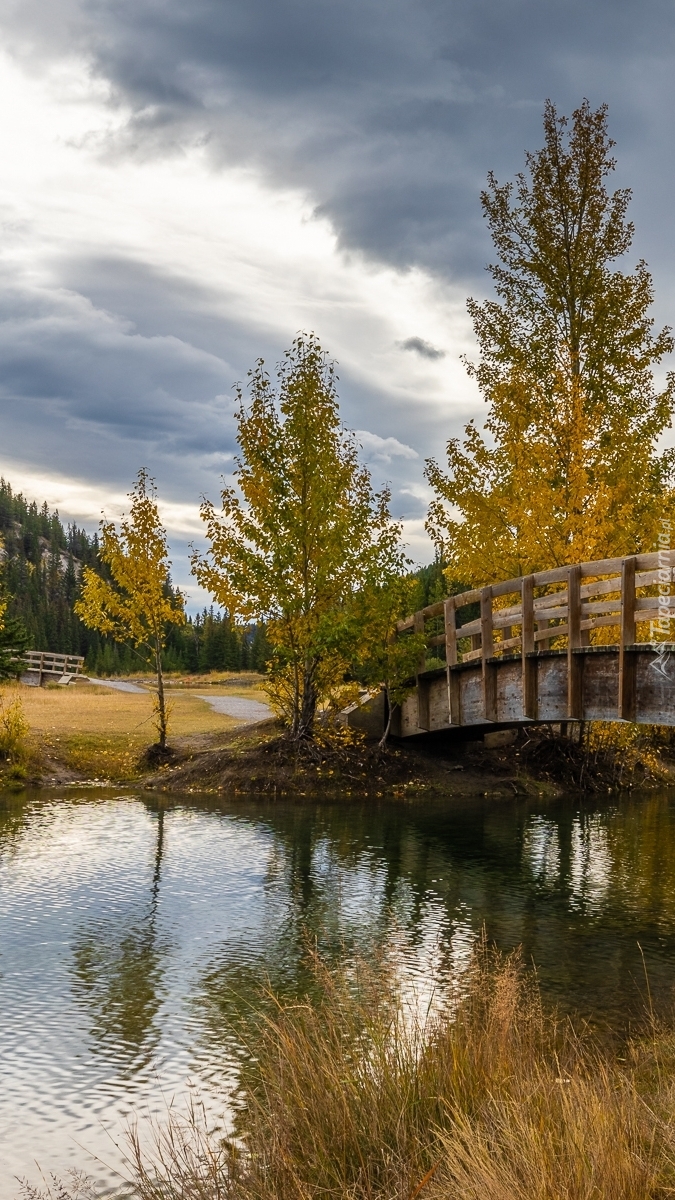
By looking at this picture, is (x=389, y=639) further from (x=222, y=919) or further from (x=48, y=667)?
(x=48, y=667)

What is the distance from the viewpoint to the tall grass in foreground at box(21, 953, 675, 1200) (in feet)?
14.6

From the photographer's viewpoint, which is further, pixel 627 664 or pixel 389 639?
pixel 389 639

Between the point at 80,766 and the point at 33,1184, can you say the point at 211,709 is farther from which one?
the point at 33,1184

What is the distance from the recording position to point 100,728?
29.1m

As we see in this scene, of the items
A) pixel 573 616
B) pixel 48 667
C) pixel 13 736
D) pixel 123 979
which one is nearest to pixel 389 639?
pixel 573 616

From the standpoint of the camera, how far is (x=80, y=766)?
25.0 metres

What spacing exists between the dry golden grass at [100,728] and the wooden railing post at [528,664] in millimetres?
11016

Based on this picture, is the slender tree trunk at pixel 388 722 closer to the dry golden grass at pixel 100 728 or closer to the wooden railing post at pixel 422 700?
the wooden railing post at pixel 422 700

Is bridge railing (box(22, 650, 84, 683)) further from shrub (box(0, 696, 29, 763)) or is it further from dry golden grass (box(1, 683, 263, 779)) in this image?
shrub (box(0, 696, 29, 763))

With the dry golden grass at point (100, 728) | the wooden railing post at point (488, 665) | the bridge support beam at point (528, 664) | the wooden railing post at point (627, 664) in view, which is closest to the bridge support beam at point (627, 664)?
the wooden railing post at point (627, 664)

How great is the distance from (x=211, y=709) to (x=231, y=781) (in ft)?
55.3

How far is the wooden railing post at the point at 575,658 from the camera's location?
643 inches

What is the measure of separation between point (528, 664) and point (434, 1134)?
1300 cm

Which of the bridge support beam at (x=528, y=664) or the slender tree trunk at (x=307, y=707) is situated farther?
the slender tree trunk at (x=307, y=707)
